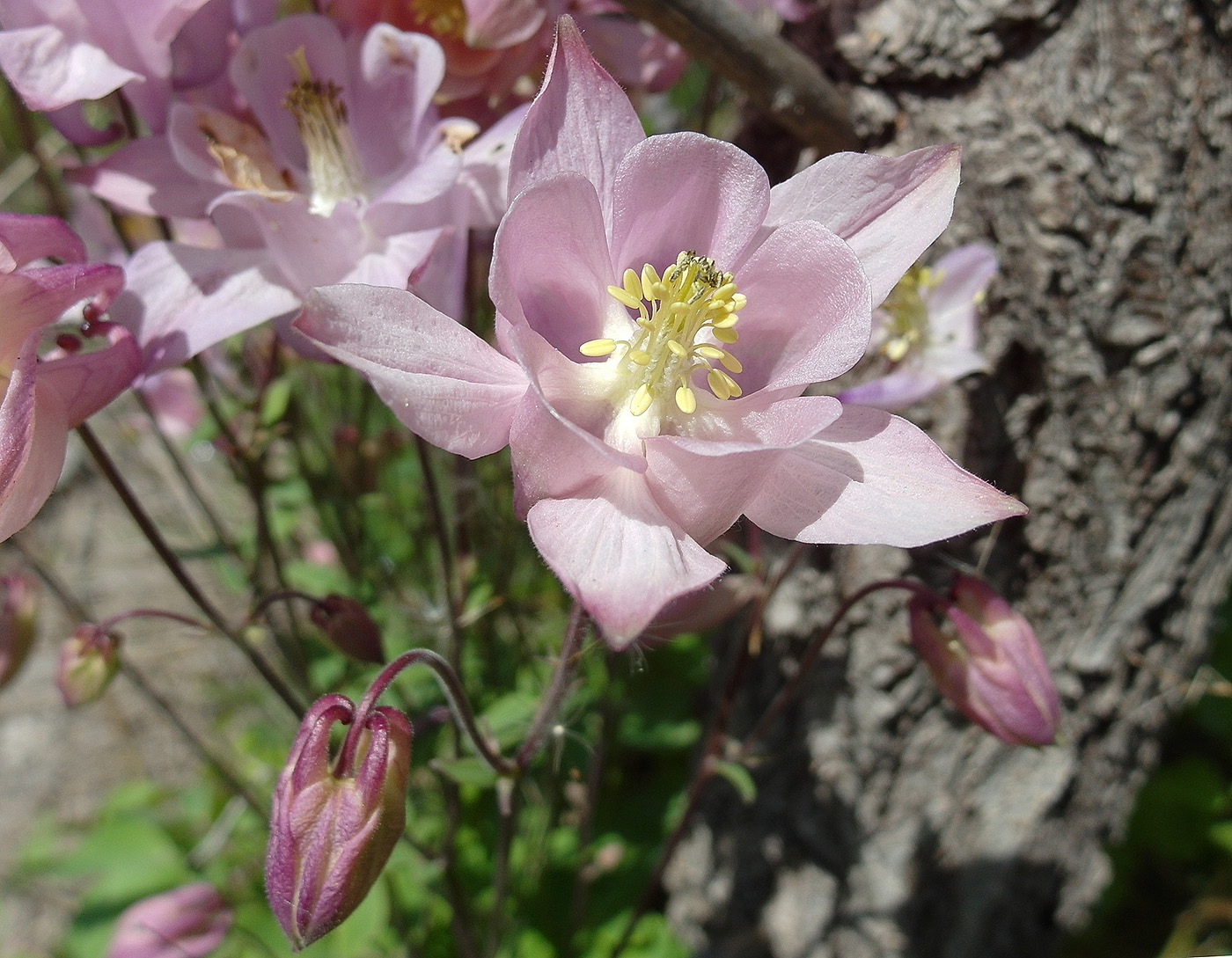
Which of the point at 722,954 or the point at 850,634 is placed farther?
→ the point at 722,954

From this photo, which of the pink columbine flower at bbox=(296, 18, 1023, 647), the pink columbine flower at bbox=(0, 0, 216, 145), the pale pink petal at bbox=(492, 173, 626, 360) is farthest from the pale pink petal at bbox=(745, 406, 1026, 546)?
the pink columbine flower at bbox=(0, 0, 216, 145)

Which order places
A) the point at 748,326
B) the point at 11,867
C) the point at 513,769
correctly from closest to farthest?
the point at 748,326
the point at 513,769
the point at 11,867

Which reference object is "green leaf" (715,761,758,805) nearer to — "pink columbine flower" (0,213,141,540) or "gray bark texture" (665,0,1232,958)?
"gray bark texture" (665,0,1232,958)

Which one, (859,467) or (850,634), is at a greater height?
(859,467)

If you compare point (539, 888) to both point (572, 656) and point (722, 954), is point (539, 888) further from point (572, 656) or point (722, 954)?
point (572, 656)

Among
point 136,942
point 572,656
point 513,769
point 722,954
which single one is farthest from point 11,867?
point 572,656

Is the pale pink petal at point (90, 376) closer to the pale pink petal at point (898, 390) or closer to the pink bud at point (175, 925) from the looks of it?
the pale pink petal at point (898, 390)

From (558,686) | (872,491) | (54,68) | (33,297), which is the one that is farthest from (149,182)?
(872,491)

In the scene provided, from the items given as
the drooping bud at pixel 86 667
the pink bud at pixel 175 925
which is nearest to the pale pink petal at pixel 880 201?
the drooping bud at pixel 86 667
